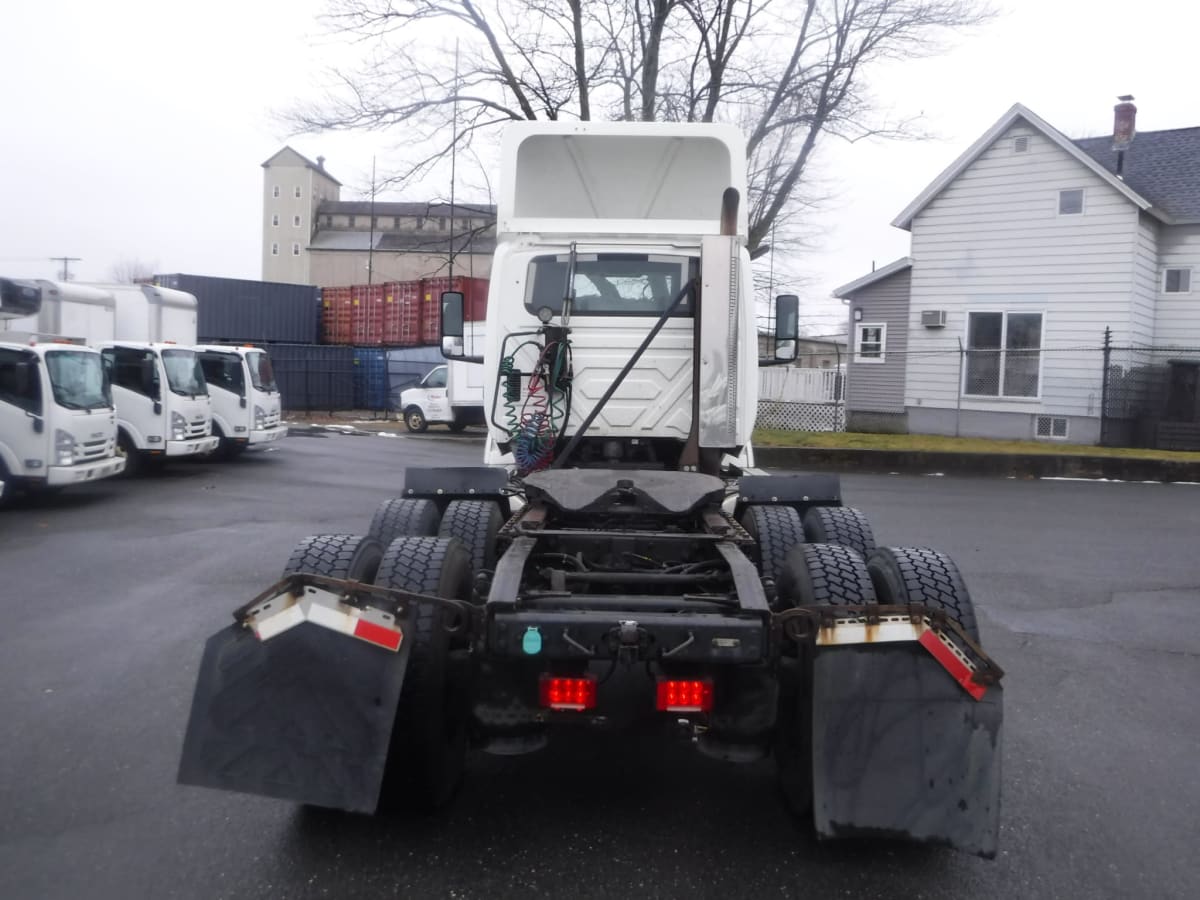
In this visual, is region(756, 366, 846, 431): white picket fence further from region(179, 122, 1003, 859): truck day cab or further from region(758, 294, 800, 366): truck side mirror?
region(179, 122, 1003, 859): truck day cab

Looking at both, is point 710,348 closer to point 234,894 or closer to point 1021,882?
point 1021,882

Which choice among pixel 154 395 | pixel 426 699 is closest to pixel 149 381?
pixel 154 395

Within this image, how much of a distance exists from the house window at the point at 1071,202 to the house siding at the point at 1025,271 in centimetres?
10

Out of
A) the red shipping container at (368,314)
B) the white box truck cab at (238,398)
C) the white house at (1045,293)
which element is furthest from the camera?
the red shipping container at (368,314)

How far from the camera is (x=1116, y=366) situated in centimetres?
2106

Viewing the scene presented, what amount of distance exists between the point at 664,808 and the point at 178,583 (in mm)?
5869

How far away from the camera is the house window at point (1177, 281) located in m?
22.4

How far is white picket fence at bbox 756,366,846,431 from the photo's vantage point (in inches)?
1010

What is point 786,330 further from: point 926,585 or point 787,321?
point 926,585

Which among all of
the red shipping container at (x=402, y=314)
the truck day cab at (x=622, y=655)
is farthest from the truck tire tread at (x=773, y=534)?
→ the red shipping container at (x=402, y=314)

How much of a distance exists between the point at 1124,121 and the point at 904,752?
25.1 m

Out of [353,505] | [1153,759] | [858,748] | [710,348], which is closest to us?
[858,748]

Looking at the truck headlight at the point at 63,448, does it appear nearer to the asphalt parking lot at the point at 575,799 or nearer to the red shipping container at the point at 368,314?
the asphalt parking lot at the point at 575,799

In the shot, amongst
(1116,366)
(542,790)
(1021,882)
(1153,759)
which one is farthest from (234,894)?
(1116,366)
